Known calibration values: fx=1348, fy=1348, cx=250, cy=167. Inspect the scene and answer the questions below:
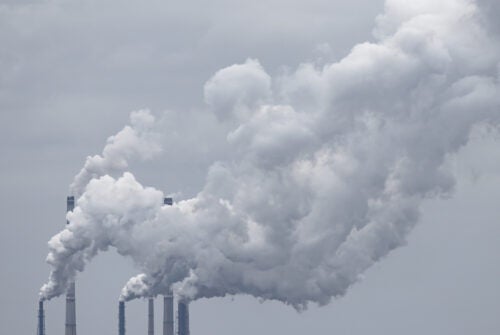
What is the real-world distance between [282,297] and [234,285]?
6190mm

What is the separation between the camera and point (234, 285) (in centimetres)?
14938

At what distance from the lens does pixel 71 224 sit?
6964 inches

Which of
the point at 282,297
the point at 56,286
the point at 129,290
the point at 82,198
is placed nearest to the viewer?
the point at 282,297

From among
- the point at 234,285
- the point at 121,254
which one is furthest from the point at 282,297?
the point at 121,254

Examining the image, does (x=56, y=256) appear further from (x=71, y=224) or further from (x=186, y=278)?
(x=186, y=278)

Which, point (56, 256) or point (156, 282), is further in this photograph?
point (56, 256)

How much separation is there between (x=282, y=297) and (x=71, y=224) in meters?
41.3

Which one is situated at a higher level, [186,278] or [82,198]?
[82,198]

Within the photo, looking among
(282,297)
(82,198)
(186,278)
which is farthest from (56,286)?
(282,297)

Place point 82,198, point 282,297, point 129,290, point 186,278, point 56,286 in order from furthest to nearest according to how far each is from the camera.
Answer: point 56,286 < point 129,290 < point 82,198 < point 186,278 < point 282,297

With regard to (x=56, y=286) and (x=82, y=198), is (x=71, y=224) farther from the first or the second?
(x=56, y=286)

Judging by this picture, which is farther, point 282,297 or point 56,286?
point 56,286

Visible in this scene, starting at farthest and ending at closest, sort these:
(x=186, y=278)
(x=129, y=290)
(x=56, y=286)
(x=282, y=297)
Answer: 1. (x=56, y=286)
2. (x=129, y=290)
3. (x=186, y=278)
4. (x=282, y=297)

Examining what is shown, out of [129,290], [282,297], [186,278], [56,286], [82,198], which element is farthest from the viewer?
[56,286]
